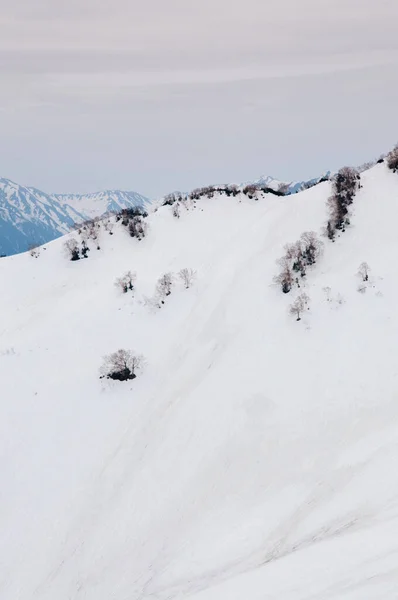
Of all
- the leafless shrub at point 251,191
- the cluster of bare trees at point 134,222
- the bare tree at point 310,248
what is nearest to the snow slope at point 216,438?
the bare tree at point 310,248

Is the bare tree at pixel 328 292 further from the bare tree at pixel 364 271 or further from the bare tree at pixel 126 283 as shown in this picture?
the bare tree at pixel 126 283

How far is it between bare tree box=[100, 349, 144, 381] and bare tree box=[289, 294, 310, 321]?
1449cm

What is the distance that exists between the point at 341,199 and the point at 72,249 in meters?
38.1

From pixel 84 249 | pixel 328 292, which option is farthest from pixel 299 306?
pixel 84 249

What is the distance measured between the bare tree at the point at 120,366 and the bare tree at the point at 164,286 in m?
10.6

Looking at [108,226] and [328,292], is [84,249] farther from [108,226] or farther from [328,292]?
[328,292]

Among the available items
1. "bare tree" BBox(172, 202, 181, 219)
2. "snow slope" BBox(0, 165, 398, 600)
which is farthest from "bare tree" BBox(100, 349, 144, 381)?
"bare tree" BBox(172, 202, 181, 219)

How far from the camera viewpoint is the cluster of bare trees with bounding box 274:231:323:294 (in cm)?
3759

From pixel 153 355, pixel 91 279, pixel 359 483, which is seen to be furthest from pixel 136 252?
pixel 359 483

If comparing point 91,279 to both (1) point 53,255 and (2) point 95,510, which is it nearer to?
(1) point 53,255

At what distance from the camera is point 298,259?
39.6 metres

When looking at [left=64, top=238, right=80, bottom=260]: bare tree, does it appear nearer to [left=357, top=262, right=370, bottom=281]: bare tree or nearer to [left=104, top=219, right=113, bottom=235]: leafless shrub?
[left=104, top=219, right=113, bottom=235]: leafless shrub

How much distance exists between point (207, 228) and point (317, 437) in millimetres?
38340

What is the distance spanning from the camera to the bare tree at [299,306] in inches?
1325
